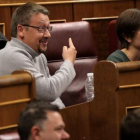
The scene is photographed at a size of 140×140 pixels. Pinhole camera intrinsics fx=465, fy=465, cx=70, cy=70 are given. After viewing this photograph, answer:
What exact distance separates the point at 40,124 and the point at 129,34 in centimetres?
100

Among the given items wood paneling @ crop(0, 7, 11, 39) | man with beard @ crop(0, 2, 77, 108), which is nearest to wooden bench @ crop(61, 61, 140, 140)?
man with beard @ crop(0, 2, 77, 108)

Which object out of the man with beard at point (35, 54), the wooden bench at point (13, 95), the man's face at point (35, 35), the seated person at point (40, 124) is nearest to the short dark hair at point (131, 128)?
the seated person at point (40, 124)

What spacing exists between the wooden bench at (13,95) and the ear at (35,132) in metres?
0.31

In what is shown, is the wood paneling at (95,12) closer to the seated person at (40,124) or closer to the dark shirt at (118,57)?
the dark shirt at (118,57)

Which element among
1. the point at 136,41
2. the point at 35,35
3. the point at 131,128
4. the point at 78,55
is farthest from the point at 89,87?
the point at 131,128

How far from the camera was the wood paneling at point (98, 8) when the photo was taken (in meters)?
2.97

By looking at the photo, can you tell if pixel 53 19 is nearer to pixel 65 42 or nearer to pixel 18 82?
pixel 65 42

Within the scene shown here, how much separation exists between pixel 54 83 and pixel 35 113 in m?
0.57

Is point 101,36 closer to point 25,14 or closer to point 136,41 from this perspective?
point 136,41

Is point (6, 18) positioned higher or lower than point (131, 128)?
higher

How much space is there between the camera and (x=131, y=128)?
0.96 m

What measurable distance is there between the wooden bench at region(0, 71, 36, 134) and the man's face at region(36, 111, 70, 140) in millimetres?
283

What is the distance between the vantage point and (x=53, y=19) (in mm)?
2871

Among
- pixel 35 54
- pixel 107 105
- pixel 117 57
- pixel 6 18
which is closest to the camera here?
pixel 107 105
